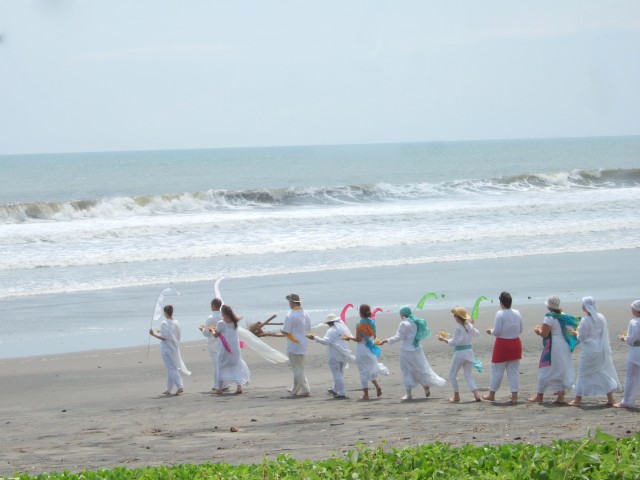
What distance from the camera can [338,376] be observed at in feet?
42.4

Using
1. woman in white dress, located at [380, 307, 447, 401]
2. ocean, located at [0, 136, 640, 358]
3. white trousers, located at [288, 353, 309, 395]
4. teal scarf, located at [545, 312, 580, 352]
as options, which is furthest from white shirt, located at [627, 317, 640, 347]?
ocean, located at [0, 136, 640, 358]

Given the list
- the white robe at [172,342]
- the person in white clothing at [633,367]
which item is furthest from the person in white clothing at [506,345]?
the white robe at [172,342]

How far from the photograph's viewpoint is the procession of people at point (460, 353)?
38.0 ft

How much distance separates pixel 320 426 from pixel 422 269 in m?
14.0

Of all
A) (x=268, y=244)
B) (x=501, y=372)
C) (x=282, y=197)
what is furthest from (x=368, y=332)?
(x=282, y=197)

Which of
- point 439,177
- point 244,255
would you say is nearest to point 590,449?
point 244,255

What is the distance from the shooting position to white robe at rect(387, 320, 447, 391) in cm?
1245

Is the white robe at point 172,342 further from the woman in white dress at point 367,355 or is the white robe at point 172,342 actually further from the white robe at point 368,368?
the white robe at point 368,368

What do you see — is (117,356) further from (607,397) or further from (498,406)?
(607,397)

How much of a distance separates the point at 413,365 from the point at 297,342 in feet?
5.87

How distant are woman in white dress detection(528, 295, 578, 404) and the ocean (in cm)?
653

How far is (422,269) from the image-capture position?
24.4 meters

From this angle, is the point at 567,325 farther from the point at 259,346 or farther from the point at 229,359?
the point at 229,359

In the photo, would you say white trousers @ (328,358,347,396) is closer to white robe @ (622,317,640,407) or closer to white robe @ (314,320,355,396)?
white robe @ (314,320,355,396)
